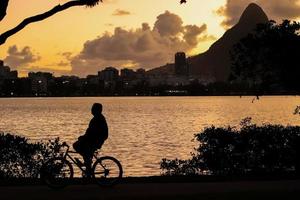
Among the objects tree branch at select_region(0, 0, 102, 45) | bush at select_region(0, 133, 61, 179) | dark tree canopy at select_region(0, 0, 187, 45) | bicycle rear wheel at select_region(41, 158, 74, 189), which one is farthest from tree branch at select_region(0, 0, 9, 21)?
bush at select_region(0, 133, 61, 179)

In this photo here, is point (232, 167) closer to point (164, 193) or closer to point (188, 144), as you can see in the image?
point (164, 193)

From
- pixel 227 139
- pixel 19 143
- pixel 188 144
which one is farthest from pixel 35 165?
pixel 188 144

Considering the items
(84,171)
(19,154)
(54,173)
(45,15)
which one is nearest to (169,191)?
(84,171)

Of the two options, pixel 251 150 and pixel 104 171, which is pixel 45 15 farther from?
pixel 251 150

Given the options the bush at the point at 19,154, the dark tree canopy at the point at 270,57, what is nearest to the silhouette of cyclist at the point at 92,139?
the bush at the point at 19,154

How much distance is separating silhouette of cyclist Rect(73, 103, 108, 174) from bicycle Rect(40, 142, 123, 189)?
0.74 feet

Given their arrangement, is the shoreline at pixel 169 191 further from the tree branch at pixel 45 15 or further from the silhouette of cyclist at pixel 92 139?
the tree branch at pixel 45 15

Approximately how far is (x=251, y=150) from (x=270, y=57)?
3.25 metres

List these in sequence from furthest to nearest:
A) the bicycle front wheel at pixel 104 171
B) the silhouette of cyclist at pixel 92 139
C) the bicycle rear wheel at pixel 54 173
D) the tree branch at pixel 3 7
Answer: the tree branch at pixel 3 7, the bicycle front wheel at pixel 104 171, the bicycle rear wheel at pixel 54 173, the silhouette of cyclist at pixel 92 139

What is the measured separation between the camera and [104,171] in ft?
49.7

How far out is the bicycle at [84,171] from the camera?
15.1 metres

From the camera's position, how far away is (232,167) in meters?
20.5

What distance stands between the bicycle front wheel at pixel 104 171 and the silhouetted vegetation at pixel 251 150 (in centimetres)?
591

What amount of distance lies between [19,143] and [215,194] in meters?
7.57
